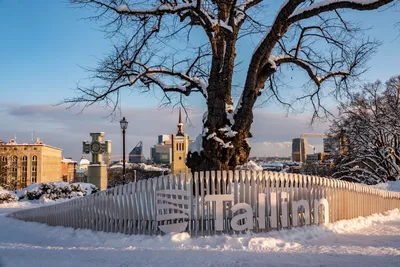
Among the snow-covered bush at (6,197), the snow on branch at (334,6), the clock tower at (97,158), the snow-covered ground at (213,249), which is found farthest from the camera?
the clock tower at (97,158)

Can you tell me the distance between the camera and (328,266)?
600 cm

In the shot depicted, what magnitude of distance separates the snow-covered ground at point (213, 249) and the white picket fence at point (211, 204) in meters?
0.34

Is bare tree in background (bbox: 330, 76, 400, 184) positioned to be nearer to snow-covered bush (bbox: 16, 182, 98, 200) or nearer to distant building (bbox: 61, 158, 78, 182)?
snow-covered bush (bbox: 16, 182, 98, 200)

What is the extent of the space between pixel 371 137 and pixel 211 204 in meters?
33.3

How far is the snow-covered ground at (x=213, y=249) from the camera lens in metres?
6.39

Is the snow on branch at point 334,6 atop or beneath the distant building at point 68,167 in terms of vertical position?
atop

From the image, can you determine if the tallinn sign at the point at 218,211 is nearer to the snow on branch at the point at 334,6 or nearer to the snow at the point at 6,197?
the snow on branch at the point at 334,6

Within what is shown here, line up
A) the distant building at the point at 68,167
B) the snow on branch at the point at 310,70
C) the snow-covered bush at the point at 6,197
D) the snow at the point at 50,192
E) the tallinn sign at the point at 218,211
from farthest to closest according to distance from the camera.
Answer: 1. the distant building at the point at 68,167
2. the snow at the point at 50,192
3. the snow-covered bush at the point at 6,197
4. the snow on branch at the point at 310,70
5. the tallinn sign at the point at 218,211

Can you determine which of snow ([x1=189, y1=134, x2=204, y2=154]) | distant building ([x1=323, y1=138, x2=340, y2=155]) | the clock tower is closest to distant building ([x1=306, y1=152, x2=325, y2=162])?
distant building ([x1=323, y1=138, x2=340, y2=155])

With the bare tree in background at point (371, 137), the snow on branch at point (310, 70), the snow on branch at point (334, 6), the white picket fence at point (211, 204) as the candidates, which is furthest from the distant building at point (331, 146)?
the snow on branch at point (334, 6)

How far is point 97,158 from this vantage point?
27.7m

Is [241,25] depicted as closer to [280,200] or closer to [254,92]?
[254,92]

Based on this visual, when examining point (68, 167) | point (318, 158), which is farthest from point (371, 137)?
point (68, 167)

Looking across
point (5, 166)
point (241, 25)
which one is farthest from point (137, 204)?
point (5, 166)
